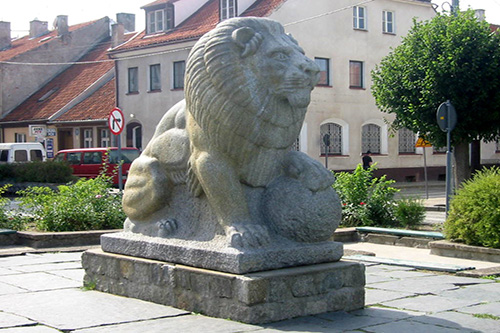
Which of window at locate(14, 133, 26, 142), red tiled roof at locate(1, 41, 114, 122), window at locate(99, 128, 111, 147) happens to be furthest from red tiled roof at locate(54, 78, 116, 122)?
window at locate(14, 133, 26, 142)

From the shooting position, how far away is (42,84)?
43375mm

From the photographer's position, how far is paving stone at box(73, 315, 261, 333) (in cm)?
521

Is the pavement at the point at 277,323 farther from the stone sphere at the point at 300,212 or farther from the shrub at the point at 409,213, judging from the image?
the shrub at the point at 409,213

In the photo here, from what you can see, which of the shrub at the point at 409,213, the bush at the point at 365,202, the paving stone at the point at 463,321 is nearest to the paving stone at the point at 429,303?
the paving stone at the point at 463,321

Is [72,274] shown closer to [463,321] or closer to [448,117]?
[463,321]

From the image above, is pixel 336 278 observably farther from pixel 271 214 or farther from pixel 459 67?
pixel 459 67

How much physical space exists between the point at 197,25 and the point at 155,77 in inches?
137

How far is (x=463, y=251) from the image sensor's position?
944 centimetres

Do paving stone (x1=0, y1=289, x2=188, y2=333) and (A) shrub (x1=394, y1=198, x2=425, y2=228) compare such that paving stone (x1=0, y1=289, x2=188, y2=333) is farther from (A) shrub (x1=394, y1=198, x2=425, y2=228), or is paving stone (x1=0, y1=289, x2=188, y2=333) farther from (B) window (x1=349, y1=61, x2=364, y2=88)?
(B) window (x1=349, y1=61, x2=364, y2=88)

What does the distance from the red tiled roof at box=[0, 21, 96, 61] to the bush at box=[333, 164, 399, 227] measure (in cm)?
3310

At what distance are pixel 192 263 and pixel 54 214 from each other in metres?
6.15

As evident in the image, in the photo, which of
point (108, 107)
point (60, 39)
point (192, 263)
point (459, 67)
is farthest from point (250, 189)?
point (60, 39)

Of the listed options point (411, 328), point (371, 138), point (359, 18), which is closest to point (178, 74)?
point (359, 18)

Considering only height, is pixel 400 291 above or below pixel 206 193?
below
